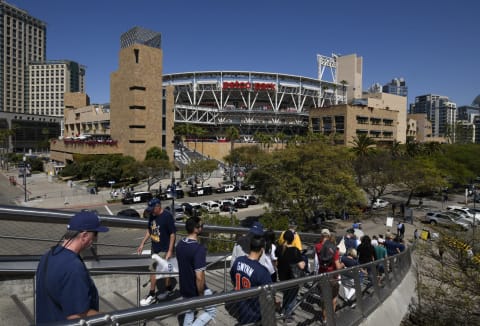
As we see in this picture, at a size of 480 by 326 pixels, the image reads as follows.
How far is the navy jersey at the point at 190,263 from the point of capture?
4.54 meters

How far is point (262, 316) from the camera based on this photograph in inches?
147

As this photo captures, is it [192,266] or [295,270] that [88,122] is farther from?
[192,266]

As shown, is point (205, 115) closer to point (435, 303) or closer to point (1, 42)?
point (435, 303)

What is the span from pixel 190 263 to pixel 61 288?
6.52 ft

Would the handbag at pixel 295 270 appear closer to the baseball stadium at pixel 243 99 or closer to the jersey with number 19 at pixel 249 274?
the jersey with number 19 at pixel 249 274

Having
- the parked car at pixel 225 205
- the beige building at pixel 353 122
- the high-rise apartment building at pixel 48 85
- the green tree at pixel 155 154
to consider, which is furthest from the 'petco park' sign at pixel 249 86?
the high-rise apartment building at pixel 48 85

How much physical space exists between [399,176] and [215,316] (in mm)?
39296

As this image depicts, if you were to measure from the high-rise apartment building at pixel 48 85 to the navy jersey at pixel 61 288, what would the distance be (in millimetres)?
178426

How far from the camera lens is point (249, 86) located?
96.1m

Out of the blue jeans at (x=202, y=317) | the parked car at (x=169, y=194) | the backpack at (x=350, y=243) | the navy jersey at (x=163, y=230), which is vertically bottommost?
the parked car at (x=169, y=194)

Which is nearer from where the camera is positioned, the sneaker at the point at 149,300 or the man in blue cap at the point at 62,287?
the man in blue cap at the point at 62,287

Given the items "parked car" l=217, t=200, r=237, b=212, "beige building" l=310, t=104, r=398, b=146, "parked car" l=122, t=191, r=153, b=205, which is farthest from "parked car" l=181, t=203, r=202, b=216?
"beige building" l=310, t=104, r=398, b=146

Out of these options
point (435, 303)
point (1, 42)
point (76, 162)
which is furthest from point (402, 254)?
point (1, 42)

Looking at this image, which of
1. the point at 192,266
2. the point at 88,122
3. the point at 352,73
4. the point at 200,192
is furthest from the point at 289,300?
the point at 352,73
